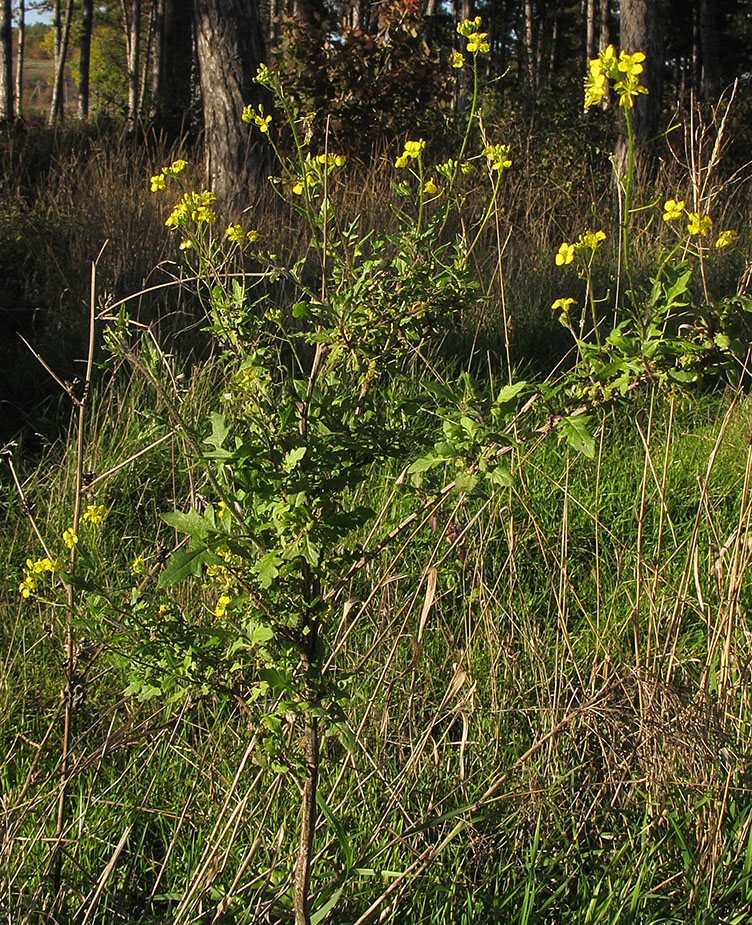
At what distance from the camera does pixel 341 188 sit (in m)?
7.19

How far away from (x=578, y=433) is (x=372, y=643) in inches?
40.1

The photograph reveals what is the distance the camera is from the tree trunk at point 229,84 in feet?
23.7

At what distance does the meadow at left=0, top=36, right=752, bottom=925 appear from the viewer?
1.34 metres

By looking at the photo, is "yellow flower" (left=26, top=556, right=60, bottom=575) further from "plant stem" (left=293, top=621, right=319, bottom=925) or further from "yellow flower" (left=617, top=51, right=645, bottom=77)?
"yellow flower" (left=617, top=51, right=645, bottom=77)

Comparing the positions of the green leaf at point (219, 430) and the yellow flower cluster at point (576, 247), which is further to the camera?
the yellow flower cluster at point (576, 247)

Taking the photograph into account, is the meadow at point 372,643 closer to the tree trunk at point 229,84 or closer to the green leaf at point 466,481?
the green leaf at point 466,481

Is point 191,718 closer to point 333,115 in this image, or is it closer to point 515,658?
point 515,658

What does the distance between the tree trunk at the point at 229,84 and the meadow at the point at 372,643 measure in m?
4.56

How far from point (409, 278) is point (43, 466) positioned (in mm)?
2374

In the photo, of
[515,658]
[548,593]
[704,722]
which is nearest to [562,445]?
[548,593]

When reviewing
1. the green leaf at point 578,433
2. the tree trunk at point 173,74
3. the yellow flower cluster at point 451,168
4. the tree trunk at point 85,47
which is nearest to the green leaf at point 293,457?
the green leaf at point 578,433

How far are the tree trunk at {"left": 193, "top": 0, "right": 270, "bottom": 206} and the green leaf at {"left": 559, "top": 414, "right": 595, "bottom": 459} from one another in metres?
6.33

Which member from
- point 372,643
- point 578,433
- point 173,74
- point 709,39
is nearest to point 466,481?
point 578,433

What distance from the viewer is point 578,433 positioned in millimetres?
1225
